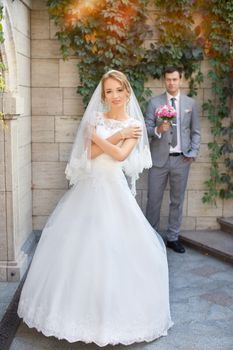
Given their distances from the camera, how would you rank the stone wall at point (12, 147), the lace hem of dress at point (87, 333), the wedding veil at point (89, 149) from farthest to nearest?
the stone wall at point (12, 147) → the wedding veil at point (89, 149) → the lace hem of dress at point (87, 333)

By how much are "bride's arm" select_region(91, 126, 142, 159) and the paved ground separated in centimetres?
133

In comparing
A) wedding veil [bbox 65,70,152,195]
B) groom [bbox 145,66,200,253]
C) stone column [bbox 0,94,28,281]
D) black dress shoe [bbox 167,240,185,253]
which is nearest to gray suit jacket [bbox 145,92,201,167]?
groom [bbox 145,66,200,253]

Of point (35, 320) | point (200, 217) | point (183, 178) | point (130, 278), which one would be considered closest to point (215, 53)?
point (183, 178)

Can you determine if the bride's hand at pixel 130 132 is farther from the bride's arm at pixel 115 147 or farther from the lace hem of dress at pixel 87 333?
the lace hem of dress at pixel 87 333

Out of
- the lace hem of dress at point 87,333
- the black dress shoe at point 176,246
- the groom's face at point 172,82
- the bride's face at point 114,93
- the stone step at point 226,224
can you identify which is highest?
the groom's face at point 172,82

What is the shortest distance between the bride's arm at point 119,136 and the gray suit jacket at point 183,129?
66.5 inches

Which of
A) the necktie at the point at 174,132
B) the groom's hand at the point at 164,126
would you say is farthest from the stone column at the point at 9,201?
the necktie at the point at 174,132

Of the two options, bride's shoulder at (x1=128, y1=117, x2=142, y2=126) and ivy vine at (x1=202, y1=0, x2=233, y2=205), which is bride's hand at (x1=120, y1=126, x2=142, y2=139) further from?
ivy vine at (x1=202, y1=0, x2=233, y2=205)

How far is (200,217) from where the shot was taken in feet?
19.3

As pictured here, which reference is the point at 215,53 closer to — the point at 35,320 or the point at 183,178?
the point at 183,178

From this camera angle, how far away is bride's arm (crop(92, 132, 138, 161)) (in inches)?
135

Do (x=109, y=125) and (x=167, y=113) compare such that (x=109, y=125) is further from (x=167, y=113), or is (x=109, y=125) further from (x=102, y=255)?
(x=167, y=113)

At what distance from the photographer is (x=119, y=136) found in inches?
137

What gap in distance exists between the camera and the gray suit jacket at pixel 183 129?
17.0 feet
